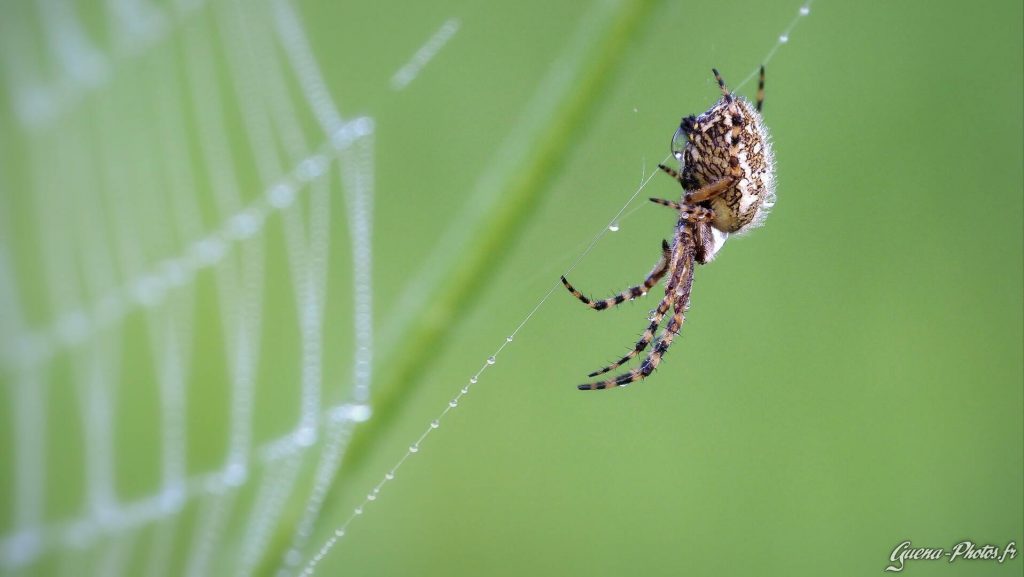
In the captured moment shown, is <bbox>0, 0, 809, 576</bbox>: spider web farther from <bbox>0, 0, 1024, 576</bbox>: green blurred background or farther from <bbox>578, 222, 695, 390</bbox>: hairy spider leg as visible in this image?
<bbox>578, 222, 695, 390</bbox>: hairy spider leg

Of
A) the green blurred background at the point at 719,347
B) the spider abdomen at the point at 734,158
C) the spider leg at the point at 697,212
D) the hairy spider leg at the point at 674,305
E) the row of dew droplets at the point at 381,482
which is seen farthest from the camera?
the green blurred background at the point at 719,347

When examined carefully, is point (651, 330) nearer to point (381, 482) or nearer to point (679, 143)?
point (679, 143)

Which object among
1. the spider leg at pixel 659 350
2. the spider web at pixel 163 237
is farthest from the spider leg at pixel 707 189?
the spider web at pixel 163 237

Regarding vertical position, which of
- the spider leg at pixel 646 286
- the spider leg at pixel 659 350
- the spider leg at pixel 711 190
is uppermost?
the spider leg at pixel 646 286

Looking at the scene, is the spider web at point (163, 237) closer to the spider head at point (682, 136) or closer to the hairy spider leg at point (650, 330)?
the hairy spider leg at point (650, 330)

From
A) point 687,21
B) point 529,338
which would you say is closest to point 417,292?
point 529,338

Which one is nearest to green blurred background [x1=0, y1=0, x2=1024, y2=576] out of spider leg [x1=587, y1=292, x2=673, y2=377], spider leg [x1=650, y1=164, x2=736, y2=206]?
spider leg [x1=587, y1=292, x2=673, y2=377]

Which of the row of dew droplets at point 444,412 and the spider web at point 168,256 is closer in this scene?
the row of dew droplets at point 444,412
